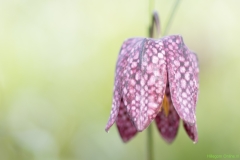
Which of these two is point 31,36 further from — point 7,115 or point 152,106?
point 152,106

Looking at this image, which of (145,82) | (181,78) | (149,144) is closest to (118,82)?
(145,82)

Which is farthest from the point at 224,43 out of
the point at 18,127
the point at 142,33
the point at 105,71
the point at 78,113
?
the point at 18,127

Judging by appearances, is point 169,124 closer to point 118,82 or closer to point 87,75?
point 118,82

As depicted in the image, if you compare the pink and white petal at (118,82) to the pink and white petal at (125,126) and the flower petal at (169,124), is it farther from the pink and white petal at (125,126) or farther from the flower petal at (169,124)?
the flower petal at (169,124)

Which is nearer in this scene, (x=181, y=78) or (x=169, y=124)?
(x=181, y=78)

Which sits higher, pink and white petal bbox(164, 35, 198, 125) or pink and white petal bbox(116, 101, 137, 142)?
pink and white petal bbox(164, 35, 198, 125)

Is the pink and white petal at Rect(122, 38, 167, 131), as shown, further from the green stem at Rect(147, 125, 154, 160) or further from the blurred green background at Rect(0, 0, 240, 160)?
the blurred green background at Rect(0, 0, 240, 160)

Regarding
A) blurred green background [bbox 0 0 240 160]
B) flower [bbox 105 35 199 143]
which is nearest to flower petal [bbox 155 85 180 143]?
flower [bbox 105 35 199 143]
